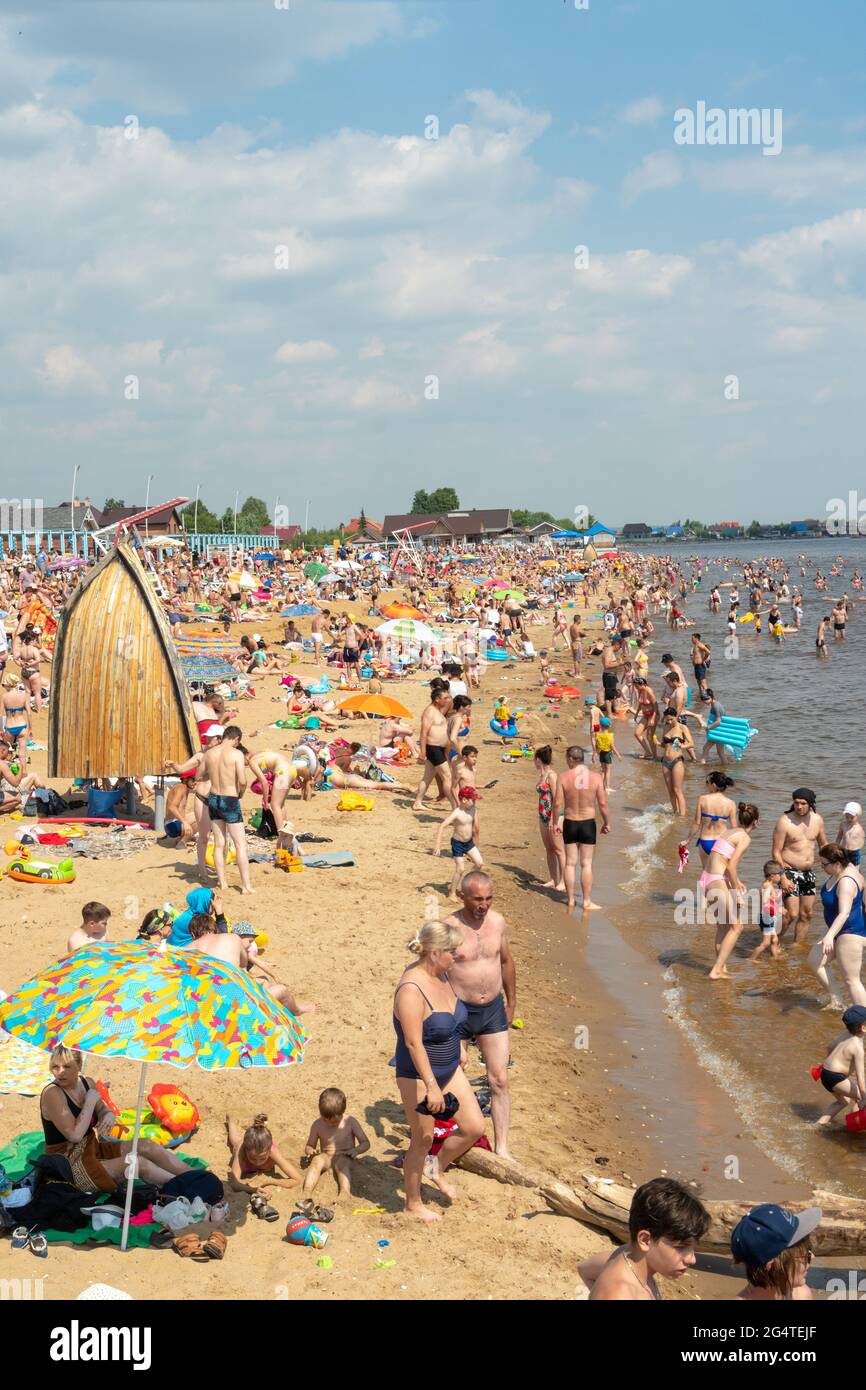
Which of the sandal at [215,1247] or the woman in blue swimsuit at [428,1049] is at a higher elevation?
the woman in blue swimsuit at [428,1049]

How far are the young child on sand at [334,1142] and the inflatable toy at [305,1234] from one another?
0.49 m

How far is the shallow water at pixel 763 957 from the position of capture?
735 centimetres

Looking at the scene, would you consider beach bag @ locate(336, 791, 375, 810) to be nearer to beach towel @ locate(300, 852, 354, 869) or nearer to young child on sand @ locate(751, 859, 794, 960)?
beach towel @ locate(300, 852, 354, 869)

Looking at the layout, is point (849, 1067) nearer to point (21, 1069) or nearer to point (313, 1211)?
point (313, 1211)

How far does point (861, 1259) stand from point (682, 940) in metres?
5.39

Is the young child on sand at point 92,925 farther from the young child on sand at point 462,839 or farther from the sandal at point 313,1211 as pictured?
the young child on sand at point 462,839

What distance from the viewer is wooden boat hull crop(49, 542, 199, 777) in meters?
12.0

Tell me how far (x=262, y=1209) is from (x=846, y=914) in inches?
176

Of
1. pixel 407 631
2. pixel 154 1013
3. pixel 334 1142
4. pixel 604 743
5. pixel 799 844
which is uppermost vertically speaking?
pixel 407 631

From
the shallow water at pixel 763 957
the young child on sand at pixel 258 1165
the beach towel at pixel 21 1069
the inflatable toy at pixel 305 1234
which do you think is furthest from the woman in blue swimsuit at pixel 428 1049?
the shallow water at pixel 763 957

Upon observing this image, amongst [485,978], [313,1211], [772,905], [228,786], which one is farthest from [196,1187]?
[772,905]

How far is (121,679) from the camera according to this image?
1197 centimetres

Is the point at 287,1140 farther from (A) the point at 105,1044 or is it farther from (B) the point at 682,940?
(B) the point at 682,940
